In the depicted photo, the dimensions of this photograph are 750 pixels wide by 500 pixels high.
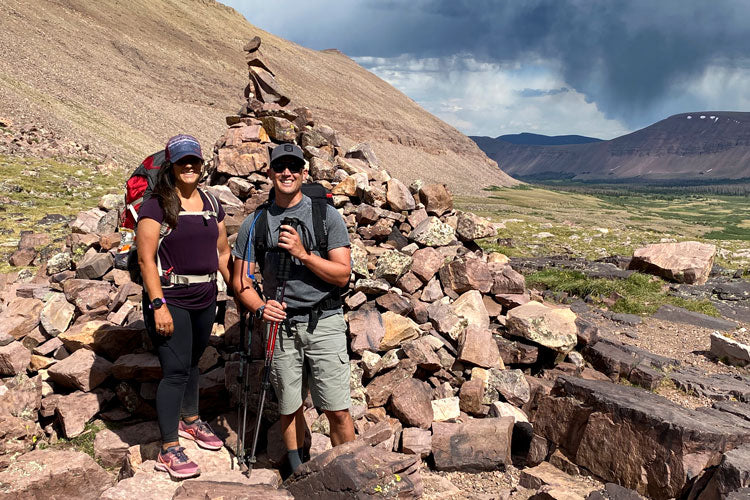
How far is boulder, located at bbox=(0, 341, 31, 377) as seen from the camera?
271 inches

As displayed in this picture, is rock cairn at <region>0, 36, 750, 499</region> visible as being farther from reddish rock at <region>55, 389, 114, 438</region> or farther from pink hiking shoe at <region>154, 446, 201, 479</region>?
pink hiking shoe at <region>154, 446, 201, 479</region>

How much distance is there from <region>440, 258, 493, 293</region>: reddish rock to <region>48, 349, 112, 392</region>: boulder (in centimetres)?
621

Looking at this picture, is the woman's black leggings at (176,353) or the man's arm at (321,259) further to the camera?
the woman's black leggings at (176,353)

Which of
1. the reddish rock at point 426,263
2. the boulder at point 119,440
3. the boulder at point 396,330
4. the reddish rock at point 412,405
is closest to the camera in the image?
the boulder at point 119,440

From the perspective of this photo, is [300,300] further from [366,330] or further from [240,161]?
[240,161]

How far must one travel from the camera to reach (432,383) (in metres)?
7.70

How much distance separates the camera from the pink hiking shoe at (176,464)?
4879mm

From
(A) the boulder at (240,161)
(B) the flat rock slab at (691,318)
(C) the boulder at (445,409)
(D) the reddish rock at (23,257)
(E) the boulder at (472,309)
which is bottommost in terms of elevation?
(C) the boulder at (445,409)

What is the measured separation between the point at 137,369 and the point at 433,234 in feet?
21.2

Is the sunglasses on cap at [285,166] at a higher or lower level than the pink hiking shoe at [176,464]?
higher

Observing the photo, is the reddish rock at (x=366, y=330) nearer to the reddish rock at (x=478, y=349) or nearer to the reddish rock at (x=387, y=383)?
the reddish rock at (x=387, y=383)

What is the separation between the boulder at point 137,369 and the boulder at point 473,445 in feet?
13.7

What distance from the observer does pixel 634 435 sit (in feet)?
17.6

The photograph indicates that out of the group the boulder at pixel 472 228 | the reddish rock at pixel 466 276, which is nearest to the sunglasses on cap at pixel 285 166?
the reddish rock at pixel 466 276
